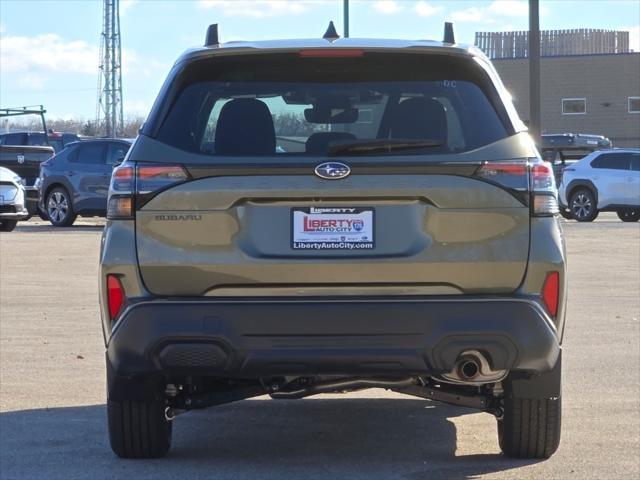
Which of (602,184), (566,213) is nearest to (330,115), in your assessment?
(602,184)

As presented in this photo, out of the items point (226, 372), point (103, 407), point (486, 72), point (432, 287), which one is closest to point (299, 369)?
point (226, 372)

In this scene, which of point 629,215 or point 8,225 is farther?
point 629,215

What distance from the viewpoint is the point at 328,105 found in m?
6.00

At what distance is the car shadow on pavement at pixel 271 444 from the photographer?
21.2ft

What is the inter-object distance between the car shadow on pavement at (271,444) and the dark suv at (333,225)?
74cm

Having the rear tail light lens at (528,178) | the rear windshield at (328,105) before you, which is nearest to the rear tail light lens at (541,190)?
the rear tail light lens at (528,178)

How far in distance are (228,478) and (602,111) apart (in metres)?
63.7

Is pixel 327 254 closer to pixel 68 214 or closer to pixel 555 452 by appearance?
pixel 555 452

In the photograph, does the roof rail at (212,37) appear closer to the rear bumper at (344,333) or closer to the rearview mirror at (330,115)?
A: the rearview mirror at (330,115)

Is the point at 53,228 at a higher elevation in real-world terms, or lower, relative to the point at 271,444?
higher

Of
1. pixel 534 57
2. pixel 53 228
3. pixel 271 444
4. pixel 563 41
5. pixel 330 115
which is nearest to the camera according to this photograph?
pixel 330 115

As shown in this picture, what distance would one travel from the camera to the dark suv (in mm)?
5672

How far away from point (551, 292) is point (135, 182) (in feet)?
6.06

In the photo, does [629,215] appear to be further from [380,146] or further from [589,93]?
[589,93]
